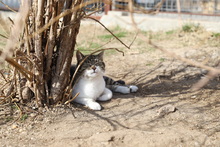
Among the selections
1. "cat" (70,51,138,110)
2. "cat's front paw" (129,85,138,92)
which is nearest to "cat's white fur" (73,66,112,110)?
"cat" (70,51,138,110)

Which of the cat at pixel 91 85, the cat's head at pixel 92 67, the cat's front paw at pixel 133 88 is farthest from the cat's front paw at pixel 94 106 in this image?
the cat's front paw at pixel 133 88

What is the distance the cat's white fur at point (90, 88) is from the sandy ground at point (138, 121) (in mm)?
86

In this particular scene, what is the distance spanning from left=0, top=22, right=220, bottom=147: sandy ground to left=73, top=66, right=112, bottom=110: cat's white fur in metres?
0.09

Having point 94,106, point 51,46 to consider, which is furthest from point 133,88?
point 51,46

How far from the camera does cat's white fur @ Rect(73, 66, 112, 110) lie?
3375 millimetres

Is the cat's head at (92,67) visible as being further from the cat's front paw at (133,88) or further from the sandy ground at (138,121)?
the cat's front paw at (133,88)

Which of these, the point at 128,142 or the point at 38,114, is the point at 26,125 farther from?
the point at 128,142

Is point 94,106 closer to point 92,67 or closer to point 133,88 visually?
point 92,67

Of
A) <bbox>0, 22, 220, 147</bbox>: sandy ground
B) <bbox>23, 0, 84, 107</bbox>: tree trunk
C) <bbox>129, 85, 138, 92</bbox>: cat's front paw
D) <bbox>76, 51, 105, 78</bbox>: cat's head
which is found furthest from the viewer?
<bbox>129, 85, 138, 92</bbox>: cat's front paw

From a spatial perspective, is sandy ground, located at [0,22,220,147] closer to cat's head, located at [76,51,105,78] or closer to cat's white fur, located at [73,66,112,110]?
cat's white fur, located at [73,66,112,110]

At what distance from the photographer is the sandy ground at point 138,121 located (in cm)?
268

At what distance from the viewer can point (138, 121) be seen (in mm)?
3094

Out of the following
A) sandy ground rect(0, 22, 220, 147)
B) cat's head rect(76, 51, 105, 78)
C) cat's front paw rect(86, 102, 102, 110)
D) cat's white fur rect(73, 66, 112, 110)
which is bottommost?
sandy ground rect(0, 22, 220, 147)

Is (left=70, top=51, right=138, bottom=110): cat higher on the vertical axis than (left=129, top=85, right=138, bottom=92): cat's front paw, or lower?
higher
